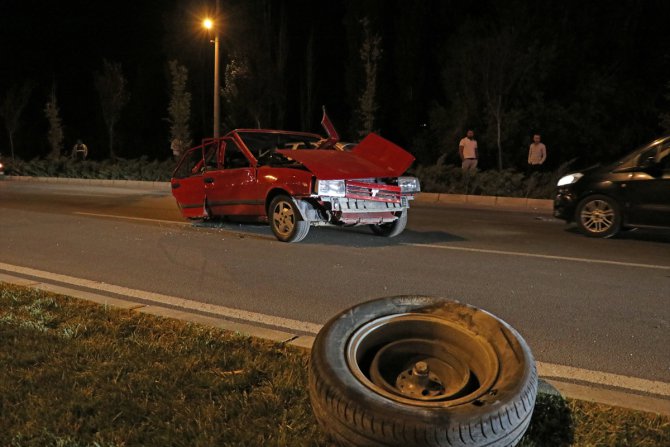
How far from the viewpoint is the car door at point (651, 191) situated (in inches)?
343

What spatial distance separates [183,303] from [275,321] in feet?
3.20

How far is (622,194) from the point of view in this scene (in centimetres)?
→ 911

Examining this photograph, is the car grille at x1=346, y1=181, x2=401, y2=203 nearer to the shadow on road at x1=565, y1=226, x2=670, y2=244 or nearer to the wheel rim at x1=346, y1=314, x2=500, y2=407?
the shadow on road at x1=565, y1=226, x2=670, y2=244

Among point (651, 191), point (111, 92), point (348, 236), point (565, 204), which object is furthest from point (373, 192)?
point (111, 92)

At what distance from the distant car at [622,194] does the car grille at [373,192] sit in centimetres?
297

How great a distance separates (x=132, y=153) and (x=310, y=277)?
112ft

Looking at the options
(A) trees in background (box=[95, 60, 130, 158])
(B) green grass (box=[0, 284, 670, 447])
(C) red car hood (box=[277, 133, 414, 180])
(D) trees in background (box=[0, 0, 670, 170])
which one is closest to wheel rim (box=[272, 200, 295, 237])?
(C) red car hood (box=[277, 133, 414, 180])

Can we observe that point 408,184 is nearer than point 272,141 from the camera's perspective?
Yes

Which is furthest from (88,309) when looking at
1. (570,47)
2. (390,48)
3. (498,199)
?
(390,48)

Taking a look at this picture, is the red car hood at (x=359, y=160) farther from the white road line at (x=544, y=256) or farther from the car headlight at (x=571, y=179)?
the car headlight at (x=571, y=179)

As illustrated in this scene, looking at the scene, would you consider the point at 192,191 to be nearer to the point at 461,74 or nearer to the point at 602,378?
the point at 602,378

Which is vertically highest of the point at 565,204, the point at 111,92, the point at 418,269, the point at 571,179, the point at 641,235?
the point at 111,92

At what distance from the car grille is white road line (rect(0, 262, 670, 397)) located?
10.6ft

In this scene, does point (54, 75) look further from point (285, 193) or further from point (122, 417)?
point (122, 417)
